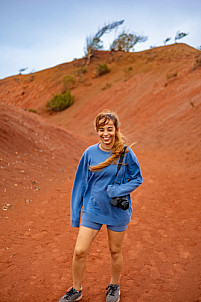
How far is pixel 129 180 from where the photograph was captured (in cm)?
247

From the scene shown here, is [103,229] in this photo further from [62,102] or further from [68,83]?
Answer: [68,83]

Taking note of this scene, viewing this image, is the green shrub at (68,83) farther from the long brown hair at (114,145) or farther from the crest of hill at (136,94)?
the long brown hair at (114,145)

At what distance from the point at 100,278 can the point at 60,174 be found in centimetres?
525

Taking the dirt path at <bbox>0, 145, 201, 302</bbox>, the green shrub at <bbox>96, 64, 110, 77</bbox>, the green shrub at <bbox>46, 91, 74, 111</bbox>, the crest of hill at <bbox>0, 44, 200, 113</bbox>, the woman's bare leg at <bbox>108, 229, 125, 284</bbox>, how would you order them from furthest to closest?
the green shrub at <bbox>96, 64, 110, 77</bbox> < the green shrub at <bbox>46, 91, 74, 111</bbox> < the crest of hill at <bbox>0, 44, 200, 113</bbox> < the dirt path at <bbox>0, 145, 201, 302</bbox> < the woman's bare leg at <bbox>108, 229, 125, 284</bbox>

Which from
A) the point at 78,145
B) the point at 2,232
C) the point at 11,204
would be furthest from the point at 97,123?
the point at 78,145

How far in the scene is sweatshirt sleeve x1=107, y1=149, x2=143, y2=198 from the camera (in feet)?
7.45

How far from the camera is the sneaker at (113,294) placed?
2.60 metres

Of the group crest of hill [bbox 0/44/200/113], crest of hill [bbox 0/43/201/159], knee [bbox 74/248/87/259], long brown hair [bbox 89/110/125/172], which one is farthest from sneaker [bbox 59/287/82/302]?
crest of hill [bbox 0/44/200/113]

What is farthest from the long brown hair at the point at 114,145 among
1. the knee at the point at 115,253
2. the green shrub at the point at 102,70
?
the green shrub at the point at 102,70

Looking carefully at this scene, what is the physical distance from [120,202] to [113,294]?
106cm

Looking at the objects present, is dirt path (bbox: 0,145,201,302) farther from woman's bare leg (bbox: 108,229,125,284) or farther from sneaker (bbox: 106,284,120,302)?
woman's bare leg (bbox: 108,229,125,284)

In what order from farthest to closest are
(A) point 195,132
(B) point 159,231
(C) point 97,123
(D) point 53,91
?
1. (D) point 53,91
2. (A) point 195,132
3. (B) point 159,231
4. (C) point 97,123

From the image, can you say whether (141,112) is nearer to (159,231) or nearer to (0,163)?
(0,163)

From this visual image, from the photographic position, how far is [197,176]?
8.22m
